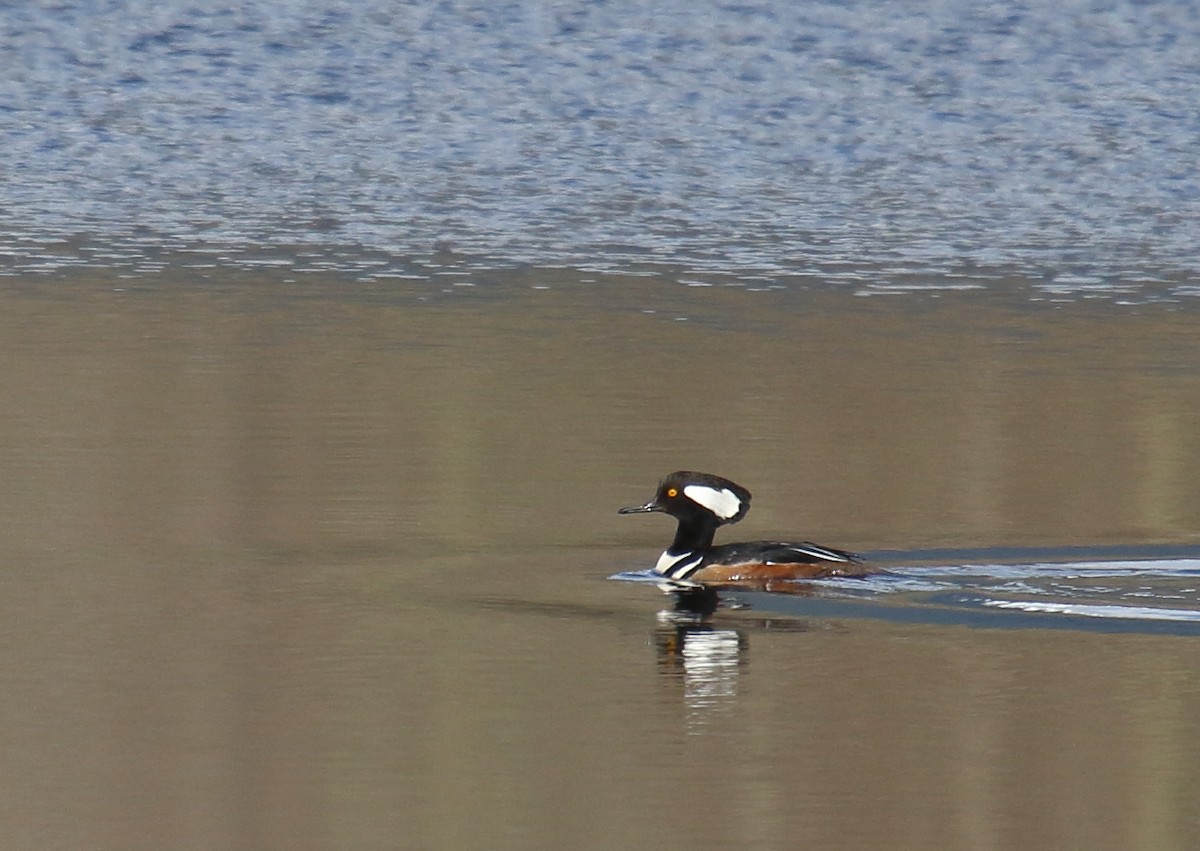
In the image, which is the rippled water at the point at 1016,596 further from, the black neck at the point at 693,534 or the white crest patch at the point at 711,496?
the white crest patch at the point at 711,496

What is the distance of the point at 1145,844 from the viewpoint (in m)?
7.56

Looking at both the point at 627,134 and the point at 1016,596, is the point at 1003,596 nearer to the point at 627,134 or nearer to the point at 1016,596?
the point at 1016,596

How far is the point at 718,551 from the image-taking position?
1107 centimetres

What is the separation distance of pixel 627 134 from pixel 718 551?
53.7ft

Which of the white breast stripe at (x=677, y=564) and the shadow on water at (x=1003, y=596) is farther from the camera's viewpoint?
the white breast stripe at (x=677, y=564)

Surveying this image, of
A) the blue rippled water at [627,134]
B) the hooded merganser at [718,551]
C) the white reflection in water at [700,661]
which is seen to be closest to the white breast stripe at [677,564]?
the hooded merganser at [718,551]

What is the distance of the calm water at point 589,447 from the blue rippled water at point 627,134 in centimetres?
9

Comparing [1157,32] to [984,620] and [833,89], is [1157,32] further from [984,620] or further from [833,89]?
[984,620]

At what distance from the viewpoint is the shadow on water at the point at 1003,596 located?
1018 centimetres

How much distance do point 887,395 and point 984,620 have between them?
5111 mm

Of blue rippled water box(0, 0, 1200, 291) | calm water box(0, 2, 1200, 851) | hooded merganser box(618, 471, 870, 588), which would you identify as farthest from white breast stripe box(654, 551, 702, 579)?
blue rippled water box(0, 0, 1200, 291)

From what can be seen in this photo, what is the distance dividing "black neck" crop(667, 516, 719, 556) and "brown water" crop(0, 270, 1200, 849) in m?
0.23

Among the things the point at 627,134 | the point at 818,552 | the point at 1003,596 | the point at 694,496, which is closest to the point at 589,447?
the point at 694,496

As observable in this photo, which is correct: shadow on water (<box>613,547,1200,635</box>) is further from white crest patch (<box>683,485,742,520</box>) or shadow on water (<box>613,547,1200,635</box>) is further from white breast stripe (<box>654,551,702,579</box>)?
white crest patch (<box>683,485,742,520</box>)
